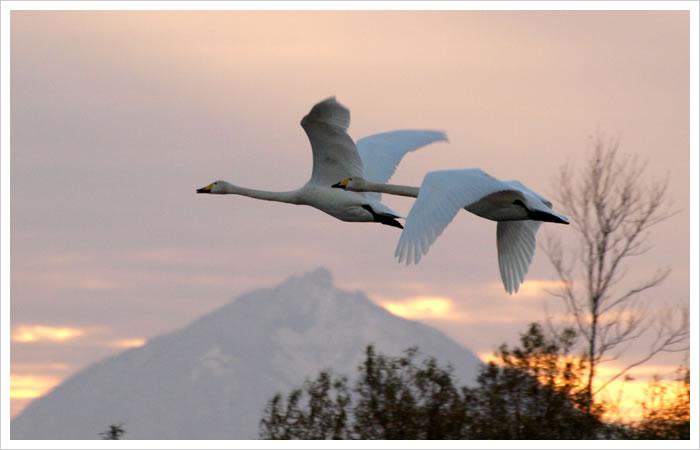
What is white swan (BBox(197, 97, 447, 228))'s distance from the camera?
57.1ft

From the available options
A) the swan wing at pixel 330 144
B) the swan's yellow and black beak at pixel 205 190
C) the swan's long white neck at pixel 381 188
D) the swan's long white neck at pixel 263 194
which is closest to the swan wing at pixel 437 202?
the swan wing at pixel 330 144

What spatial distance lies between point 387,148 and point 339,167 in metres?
1.67

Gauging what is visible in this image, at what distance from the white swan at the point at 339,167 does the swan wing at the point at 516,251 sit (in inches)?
57.6

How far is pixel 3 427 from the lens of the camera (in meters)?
17.2

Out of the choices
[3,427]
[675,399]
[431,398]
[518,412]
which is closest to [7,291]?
[3,427]

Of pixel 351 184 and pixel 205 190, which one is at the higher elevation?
pixel 205 190

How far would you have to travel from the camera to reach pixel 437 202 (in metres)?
14.2

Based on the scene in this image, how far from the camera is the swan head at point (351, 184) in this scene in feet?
59.0

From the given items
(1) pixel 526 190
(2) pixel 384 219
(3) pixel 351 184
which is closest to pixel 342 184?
(3) pixel 351 184

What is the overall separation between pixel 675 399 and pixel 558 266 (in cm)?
572

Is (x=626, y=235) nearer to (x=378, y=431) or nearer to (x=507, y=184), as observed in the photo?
(x=378, y=431)

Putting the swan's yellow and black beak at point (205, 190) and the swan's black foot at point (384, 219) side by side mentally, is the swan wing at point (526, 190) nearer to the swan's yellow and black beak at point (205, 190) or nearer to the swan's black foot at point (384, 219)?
the swan's black foot at point (384, 219)

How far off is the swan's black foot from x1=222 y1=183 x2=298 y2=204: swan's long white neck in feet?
3.53

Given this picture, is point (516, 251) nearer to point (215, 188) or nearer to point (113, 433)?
point (215, 188)
